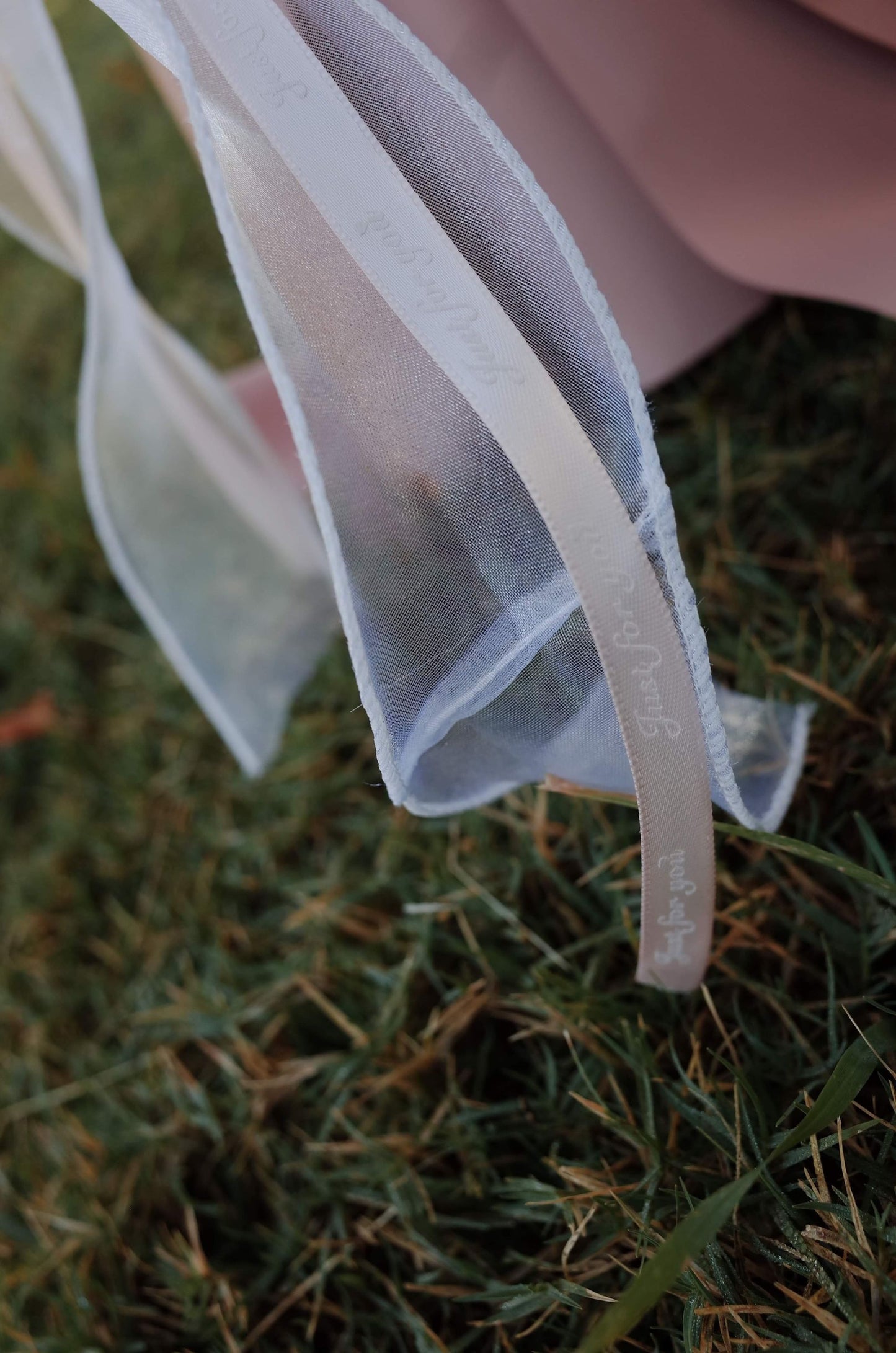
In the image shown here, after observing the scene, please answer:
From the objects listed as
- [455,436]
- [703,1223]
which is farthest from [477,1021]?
[455,436]

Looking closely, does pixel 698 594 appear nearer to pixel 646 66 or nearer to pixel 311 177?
pixel 646 66

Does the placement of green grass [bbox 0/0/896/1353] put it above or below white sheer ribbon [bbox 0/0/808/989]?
below

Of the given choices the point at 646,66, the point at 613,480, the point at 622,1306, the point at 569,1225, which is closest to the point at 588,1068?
the point at 569,1225

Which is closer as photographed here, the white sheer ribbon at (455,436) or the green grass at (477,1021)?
the white sheer ribbon at (455,436)

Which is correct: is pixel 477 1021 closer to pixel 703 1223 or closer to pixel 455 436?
pixel 703 1223

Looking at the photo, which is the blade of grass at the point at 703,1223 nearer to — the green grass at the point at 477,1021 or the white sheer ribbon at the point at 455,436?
the green grass at the point at 477,1021

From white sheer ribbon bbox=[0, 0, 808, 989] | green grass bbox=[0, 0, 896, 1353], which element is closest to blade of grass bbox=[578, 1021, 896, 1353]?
green grass bbox=[0, 0, 896, 1353]

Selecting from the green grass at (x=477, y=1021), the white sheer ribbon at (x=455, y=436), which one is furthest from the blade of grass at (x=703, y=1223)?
the white sheer ribbon at (x=455, y=436)

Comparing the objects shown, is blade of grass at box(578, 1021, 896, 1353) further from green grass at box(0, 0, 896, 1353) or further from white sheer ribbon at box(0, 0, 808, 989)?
white sheer ribbon at box(0, 0, 808, 989)
